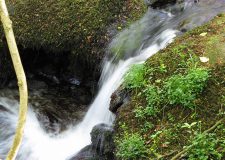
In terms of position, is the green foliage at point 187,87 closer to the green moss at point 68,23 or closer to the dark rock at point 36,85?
the green moss at point 68,23

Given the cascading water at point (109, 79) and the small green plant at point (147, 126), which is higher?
the cascading water at point (109, 79)

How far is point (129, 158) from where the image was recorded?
4.54 meters

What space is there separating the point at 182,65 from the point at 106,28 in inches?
130

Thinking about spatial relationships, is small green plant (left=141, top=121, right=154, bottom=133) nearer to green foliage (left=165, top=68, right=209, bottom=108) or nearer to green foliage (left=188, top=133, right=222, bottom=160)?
green foliage (left=165, top=68, right=209, bottom=108)

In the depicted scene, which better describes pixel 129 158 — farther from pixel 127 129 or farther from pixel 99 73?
pixel 99 73

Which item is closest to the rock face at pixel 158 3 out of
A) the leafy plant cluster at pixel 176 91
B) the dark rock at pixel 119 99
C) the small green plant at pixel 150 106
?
the dark rock at pixel 119 99

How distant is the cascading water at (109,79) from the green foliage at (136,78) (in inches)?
35.1

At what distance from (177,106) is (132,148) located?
78 cm

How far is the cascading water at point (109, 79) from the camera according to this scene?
6.84 metres

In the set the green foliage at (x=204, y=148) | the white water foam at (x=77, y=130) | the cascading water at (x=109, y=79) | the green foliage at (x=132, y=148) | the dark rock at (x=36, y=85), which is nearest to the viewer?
the green foliage at (x=204, y=148)

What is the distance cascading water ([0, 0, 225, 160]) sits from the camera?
6836 millimetres

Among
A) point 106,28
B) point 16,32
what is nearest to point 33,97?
point 16,32

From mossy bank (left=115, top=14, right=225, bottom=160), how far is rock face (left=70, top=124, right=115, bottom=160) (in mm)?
177

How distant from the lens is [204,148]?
4152 mm
